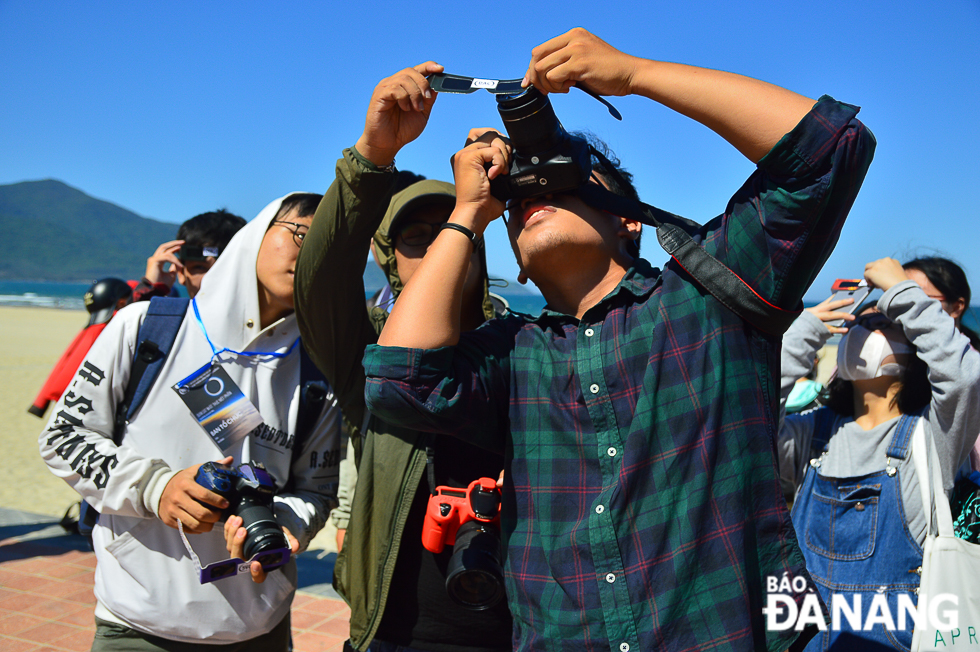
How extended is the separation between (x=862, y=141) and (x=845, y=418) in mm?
1804

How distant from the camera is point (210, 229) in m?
3.82

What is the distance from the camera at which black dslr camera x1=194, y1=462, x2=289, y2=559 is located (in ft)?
5.92

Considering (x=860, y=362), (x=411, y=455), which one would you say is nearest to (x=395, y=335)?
(x=411, y=455)

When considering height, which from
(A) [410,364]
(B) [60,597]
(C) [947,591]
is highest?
(A) [410,364]

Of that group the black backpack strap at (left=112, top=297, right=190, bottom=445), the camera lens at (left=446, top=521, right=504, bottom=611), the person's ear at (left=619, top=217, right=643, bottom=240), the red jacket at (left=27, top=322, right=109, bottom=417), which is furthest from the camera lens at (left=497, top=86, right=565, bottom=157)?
the red jacket at (left=27, top=322, right=109, bottom=417)

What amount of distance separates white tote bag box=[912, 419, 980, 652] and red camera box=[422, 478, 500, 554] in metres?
1.70

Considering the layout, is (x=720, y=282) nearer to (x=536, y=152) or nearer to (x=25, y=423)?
(x=536, y=152)

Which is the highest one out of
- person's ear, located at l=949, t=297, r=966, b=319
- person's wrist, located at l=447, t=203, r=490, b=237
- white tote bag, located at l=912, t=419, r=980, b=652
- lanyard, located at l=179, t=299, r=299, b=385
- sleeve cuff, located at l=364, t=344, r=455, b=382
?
person's ear, located at l=949, t=297, r=966, b=319

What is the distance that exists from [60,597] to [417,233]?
425 cm

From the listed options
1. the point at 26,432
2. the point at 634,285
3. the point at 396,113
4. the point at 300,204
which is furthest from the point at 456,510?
the point at 26,432

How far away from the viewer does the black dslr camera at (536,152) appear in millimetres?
1530

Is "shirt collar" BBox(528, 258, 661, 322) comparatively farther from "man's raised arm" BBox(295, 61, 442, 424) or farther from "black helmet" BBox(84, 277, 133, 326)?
"black helmet" BBox(84, 277, 133, 326)

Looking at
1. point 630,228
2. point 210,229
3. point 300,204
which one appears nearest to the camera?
point 630,228

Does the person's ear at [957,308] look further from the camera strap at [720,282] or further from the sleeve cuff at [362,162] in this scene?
the sleeve cuff at [362,162]
